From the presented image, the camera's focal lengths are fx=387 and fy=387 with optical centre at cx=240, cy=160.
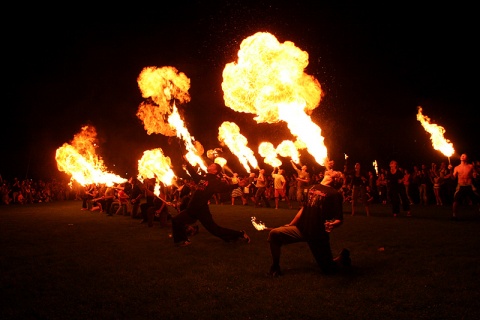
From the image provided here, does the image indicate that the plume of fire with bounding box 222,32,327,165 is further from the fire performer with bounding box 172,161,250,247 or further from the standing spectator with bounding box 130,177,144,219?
the standing spectator with bounding box 130,177,144,219

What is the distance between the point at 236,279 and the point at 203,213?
3.23 metres

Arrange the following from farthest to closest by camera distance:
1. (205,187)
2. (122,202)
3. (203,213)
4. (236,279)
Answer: (122,202) → (205,187) → (203,213) → (236,279)

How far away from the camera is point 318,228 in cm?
634

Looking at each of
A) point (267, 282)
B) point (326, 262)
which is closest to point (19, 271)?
point (267, 282)

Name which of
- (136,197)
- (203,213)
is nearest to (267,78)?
(203,213)

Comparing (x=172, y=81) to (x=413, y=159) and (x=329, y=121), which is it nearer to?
(x=329, y=121)

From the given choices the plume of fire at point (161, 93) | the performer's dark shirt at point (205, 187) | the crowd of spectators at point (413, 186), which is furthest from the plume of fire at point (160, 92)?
the performer's dark shirt at point (205, 187)

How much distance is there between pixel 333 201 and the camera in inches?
252

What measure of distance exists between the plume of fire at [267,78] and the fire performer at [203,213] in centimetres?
357

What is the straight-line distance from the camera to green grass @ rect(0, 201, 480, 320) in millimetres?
4824

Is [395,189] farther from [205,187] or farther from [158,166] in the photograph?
[158,166]

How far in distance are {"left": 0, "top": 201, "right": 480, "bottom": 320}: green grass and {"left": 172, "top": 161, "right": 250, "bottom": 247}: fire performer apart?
298mm

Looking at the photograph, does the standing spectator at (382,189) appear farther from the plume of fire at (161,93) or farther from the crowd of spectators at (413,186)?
the plume of fire at (161,93)

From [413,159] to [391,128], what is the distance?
3193mm
